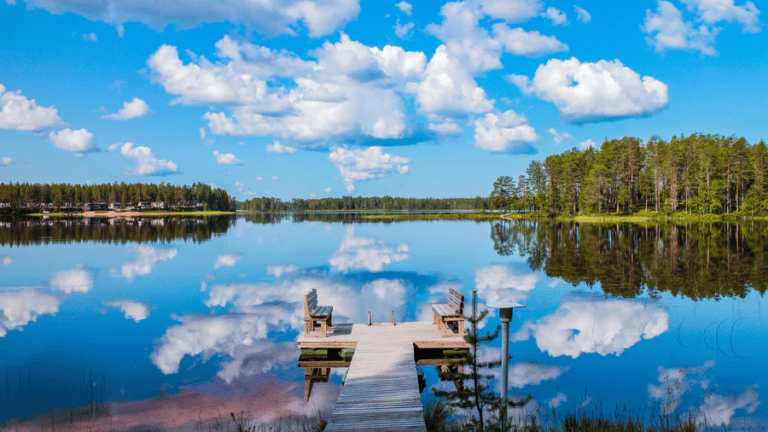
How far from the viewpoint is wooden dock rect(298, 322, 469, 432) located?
8602 millimetres

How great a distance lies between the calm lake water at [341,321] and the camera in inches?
430

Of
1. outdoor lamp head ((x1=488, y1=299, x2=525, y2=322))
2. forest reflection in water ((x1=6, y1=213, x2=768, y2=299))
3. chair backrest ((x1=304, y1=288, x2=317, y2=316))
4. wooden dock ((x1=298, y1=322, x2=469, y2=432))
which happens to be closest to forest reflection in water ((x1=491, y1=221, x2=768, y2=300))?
forest reflection in water ((x1=6, y1=213, x2=768, y2=299))

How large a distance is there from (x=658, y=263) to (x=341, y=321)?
23370mm

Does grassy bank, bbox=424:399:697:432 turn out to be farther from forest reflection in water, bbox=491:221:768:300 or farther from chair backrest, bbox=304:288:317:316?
forest reflection in water, bbox=491:221:768:300

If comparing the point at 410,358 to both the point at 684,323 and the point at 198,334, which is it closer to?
the point at 198,334

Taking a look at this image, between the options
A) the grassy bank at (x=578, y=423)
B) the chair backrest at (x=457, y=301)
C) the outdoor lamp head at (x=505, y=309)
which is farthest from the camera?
the chair backrest at (x=457, y=301)

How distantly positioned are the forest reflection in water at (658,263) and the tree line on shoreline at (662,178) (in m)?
40.0

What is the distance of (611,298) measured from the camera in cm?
2067

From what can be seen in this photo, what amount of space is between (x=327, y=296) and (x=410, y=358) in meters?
11.1

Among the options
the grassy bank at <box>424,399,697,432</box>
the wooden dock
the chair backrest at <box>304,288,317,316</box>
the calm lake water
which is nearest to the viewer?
the grassy bank at <box>424,399,697,432</box>

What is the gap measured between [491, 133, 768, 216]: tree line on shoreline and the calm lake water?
56294 mm

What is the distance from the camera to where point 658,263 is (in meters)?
30.2

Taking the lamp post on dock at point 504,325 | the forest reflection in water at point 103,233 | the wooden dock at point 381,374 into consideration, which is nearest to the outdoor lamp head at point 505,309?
the lamp post on dock at point 504,325

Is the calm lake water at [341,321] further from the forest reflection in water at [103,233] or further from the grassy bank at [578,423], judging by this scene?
the forest reflection in water at [103,233]
